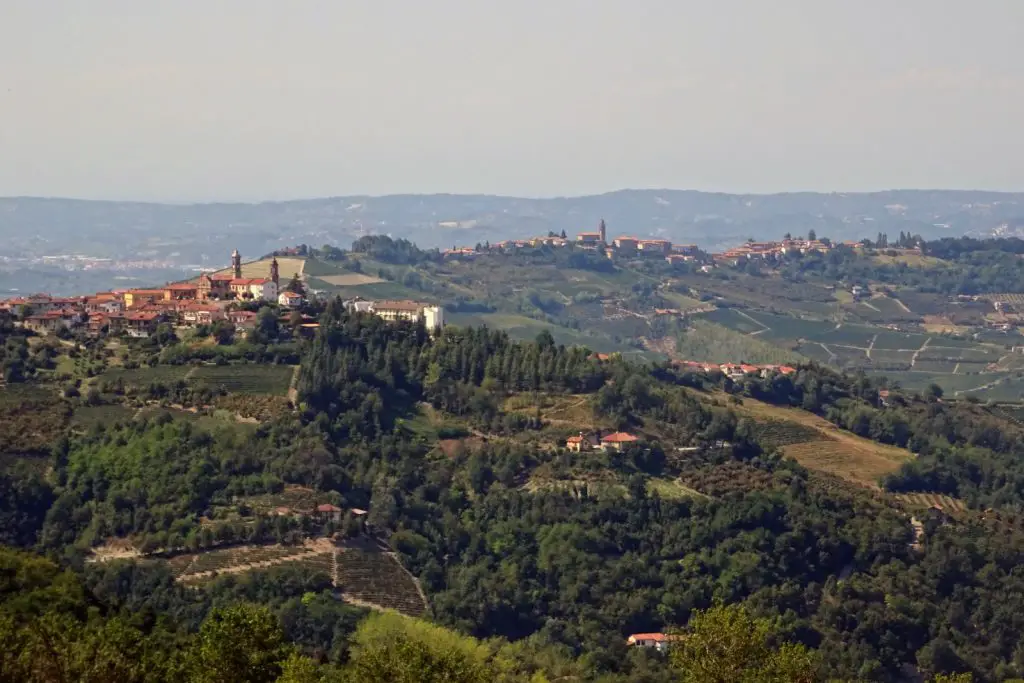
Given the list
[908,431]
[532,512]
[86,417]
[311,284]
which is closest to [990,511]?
[908,431]

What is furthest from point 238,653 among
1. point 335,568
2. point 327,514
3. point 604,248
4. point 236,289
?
point 604,248

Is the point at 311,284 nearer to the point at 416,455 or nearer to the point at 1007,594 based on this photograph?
the point at 416,455

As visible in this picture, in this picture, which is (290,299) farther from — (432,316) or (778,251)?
Answer: (778,251)

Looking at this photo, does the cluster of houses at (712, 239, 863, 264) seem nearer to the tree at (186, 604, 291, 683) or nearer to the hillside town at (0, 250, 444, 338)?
the hillside town at (0, 250, 444, 338)

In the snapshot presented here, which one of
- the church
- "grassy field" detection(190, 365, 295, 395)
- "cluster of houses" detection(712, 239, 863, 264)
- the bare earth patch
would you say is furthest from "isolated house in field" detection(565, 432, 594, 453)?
"cluster of houses" detection(712, 239, 863, 264)

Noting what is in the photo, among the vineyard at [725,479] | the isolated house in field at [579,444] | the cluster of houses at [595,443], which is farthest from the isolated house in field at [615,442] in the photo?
the vineyard at [725,479]

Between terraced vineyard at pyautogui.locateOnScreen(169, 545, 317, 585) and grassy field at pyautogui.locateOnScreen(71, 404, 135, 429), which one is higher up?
grassy field at pyautogui.locateOnScreen(71, 404, 135, 429)
